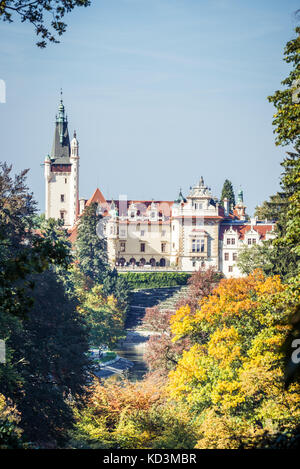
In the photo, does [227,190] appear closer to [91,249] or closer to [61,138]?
[61,138]

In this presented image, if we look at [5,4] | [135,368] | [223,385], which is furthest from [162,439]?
[135,368]

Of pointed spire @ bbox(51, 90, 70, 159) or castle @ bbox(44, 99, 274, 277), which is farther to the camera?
pointed spire @ bbox(51, 90, 70, 159)

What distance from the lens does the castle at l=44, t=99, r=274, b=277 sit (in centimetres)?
7856

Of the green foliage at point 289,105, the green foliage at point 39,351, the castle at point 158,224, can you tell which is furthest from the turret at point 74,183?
the green foliage at point 289,105

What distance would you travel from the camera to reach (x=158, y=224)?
3312 inches

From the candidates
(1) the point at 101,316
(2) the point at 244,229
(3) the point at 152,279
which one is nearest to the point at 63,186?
(3) the point at 152,279

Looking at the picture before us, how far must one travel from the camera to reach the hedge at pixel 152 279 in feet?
239

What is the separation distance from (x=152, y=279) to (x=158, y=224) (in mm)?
12646

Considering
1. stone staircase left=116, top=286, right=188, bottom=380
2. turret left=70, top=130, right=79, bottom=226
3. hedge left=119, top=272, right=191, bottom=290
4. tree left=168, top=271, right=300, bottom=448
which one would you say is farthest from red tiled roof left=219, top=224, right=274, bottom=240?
tree left=168, top=271, right=300, bottom=448

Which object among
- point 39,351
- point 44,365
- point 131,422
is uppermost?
point 39,351

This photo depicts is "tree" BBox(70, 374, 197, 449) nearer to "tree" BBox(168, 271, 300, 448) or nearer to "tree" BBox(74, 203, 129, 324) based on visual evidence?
"tree" BBox(168, 271, 300, 448)

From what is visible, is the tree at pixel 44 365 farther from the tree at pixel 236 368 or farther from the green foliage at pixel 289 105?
the green foliage at pixel 289 105

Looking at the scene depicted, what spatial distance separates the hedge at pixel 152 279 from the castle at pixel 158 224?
289 centimetres

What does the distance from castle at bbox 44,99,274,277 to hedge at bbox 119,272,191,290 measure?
9.48 ft
